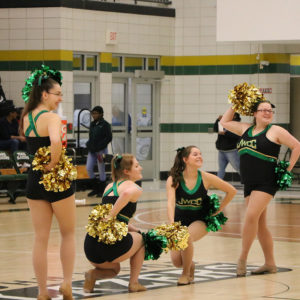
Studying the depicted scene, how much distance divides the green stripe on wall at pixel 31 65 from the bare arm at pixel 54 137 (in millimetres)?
14252

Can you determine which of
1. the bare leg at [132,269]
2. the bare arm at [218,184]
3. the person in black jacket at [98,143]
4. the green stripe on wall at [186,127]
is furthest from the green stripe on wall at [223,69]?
the bare leg at [132,269]

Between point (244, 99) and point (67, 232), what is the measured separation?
2.99 metres

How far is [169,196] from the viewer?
9219 mm

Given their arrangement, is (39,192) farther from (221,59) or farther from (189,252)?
(221,59)

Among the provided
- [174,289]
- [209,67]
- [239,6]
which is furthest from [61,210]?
[209,67]

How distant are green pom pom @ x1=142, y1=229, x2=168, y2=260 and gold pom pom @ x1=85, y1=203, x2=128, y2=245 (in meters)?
0.29

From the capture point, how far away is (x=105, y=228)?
8.40m

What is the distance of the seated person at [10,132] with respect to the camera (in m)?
20.5

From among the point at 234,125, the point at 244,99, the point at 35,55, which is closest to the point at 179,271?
the point at 234,125

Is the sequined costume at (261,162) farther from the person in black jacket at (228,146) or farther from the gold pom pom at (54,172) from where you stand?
the person in black jacket at (228,146)

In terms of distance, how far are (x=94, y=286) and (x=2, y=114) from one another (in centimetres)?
1282

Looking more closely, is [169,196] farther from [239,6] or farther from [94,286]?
[239,6]

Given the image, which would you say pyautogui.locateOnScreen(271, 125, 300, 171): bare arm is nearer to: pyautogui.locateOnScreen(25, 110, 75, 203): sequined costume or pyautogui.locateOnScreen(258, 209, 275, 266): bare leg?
pyautogui.locateOnScreen(258, 209, 275, 266): bare leg

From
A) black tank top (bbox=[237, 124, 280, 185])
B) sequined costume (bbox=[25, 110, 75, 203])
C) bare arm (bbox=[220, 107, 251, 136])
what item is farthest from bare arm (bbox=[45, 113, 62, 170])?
bare arm (bbox=[220, 107, 251, 136])
